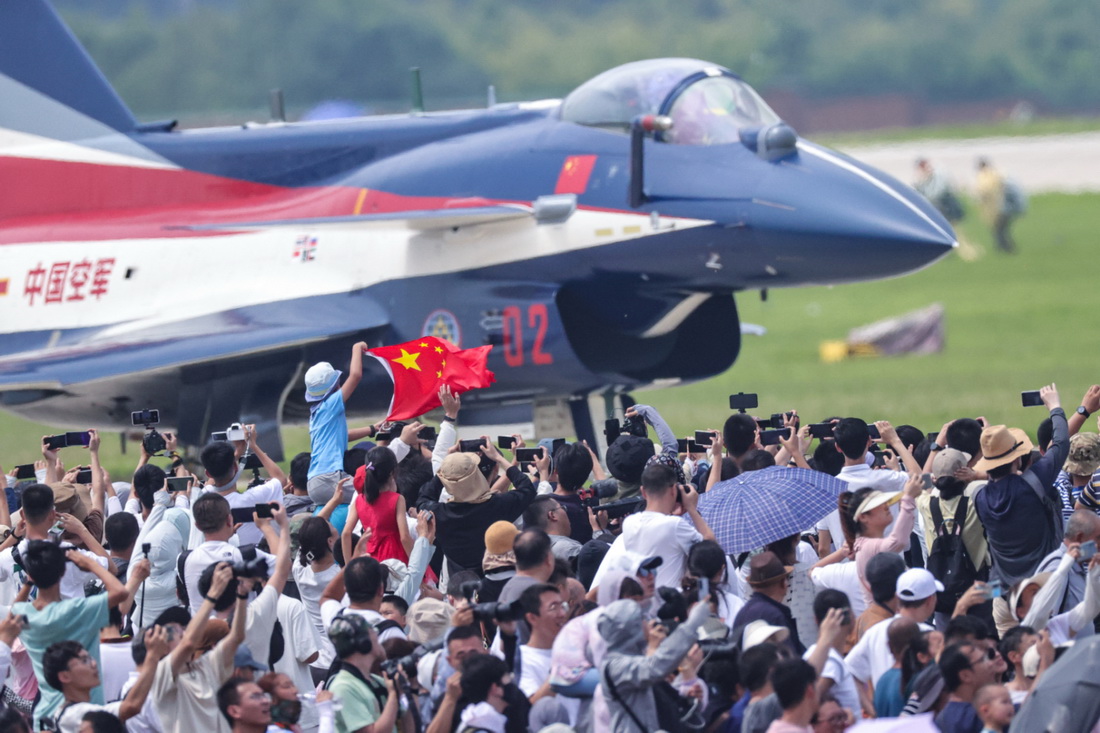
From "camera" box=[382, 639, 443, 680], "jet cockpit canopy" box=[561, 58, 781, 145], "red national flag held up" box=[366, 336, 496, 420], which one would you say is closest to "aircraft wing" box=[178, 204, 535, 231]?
"jet cockpit canopy" box=[561, 58, 781, 145]

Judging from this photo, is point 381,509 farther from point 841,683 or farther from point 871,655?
point 841,683

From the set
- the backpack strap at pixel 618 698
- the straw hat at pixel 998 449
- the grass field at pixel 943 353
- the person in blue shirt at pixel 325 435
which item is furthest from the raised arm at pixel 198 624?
the grass field at pixel 943 353

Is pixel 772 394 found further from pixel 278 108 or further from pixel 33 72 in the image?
pixel 33 72

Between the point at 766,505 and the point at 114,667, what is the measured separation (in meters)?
3.14

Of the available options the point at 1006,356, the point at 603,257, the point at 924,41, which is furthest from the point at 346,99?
the point at 603,257

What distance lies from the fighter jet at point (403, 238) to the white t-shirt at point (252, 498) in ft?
16.0

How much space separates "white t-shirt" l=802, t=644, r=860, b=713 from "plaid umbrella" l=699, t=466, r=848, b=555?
1370 mm

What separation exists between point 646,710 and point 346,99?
200 feet

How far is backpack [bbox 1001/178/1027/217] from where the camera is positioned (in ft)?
137

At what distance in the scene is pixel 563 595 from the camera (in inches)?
306

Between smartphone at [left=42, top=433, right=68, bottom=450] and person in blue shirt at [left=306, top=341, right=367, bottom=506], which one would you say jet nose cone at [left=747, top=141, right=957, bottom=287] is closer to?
person in blue shirt at [left=306, top=341, right=367, bottom=506]

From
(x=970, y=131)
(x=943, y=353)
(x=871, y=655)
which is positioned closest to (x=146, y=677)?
(x=871, y=655)

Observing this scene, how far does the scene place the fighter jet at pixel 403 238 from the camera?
1391 centimetres

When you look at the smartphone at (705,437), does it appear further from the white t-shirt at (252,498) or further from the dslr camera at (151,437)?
the dslr camera at (151,437)
